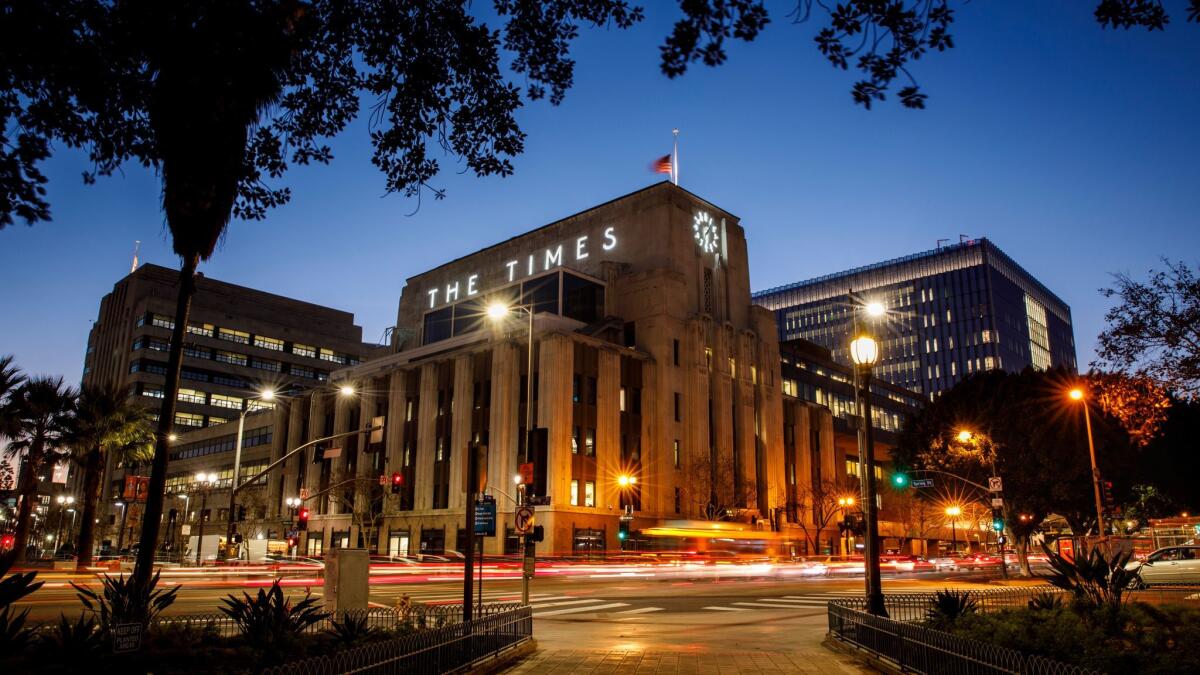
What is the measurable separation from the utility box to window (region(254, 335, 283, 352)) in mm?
119309

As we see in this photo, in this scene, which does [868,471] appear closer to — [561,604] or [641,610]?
[641,610]

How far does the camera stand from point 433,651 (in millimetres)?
11391

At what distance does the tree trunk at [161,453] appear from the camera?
41.5 feet

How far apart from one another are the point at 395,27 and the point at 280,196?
2.97 metres

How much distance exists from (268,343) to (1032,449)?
109 meters

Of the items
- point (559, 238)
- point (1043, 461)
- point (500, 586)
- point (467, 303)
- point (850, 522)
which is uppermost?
point (559, 238)

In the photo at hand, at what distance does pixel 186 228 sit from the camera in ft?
39.5

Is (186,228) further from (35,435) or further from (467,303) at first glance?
(467,303)

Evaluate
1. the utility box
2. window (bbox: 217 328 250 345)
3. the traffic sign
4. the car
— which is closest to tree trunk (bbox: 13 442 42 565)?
the traffic sign

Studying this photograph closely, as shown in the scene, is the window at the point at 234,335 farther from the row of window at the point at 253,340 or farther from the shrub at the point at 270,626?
A: the shrub at the point at 270,626

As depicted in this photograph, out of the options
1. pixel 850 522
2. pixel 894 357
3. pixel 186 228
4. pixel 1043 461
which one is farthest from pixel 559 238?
pixel 894 357

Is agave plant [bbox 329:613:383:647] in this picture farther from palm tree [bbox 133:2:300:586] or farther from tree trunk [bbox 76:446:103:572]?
tree trunk [bbox 76:446:103:572]

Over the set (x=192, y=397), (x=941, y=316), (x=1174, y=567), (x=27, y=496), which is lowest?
(x=1174, y=567)

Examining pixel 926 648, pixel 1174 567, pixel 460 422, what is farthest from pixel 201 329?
pixel 926 648
